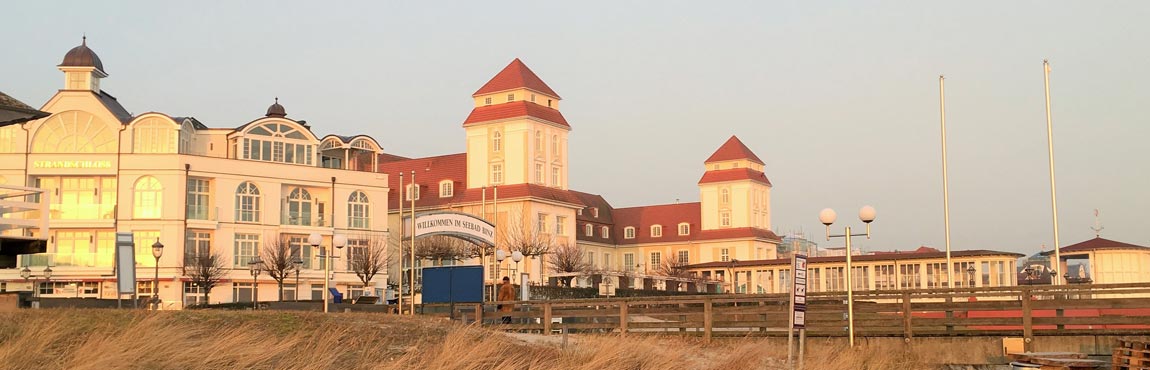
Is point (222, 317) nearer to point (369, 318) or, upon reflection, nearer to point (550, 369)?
point (369, 318)

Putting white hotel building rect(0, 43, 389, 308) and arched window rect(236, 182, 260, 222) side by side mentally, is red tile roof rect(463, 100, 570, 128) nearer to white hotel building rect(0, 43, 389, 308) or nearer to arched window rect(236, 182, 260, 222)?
white hotel building rect(0, 43, 389, 308)

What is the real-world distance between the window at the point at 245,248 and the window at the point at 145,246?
4.29m

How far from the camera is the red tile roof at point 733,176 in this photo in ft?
387

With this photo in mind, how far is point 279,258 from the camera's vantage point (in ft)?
218

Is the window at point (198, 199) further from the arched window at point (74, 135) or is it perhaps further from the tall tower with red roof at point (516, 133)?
the tall tower with red roof at point (516, 133)

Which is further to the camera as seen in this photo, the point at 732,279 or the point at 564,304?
the point at 732,279

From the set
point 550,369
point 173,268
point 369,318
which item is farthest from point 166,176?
point 550,369

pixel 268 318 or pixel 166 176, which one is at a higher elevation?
pixel 166 176

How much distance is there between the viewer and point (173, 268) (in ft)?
220

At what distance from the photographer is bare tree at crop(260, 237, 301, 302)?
66312 millimetres

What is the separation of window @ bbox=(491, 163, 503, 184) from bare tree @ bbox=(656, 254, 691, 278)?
1541 cm

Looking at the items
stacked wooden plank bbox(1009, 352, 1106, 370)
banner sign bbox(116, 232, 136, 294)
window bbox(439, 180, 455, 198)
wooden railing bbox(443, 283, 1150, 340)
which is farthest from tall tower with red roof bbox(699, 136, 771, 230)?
stacked wooden plank bbox(1009, 352, 1106, 370)

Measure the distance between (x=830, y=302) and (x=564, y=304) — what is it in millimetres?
6934

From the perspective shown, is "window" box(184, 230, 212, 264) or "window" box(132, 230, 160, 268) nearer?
"window" box(132, 230, 160, 268)
